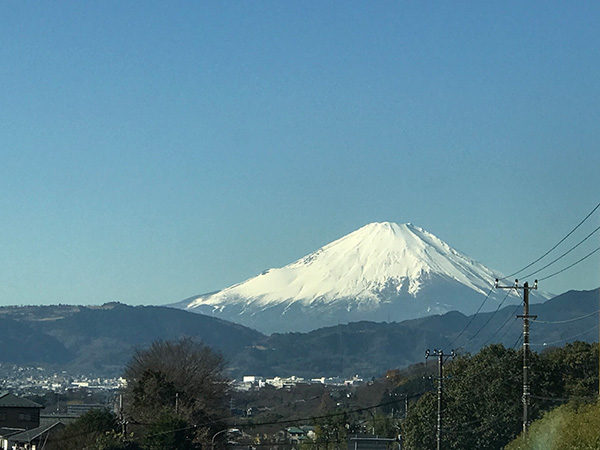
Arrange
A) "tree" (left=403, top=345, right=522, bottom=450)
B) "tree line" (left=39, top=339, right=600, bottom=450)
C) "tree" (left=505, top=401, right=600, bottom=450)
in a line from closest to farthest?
"tree" (left=505, top=401, right=600, bottom=450) < "tree line" (left=39, top=339, right=600, bottom=450) < "tree" (left=403, top=345, right=522, bottom=450)

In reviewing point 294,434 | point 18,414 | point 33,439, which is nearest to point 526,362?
point 33,439

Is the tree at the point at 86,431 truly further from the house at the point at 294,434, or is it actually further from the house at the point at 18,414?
the house at the point at 294,434

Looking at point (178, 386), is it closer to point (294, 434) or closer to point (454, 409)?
→ point (454, 409)

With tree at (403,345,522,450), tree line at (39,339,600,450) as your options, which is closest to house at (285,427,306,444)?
tree line at (39,339,600,450)

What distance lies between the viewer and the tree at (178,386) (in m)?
95.8

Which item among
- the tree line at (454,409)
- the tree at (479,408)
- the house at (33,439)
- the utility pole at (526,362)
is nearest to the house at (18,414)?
the tree line at (454,409)

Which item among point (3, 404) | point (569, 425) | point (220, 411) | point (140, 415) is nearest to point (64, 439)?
point (140, 415)

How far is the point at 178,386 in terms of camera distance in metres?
105

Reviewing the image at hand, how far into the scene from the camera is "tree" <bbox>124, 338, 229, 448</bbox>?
314 feet

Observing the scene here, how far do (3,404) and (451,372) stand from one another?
145ft

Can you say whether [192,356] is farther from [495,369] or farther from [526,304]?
[526,304]

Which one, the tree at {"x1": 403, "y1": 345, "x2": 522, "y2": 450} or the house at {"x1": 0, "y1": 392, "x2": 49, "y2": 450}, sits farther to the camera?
the house at {"x1": 0, "y1": 392, "x2": 49, "y2": 450}

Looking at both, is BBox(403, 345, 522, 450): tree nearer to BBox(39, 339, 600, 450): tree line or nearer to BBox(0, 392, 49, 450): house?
BBox(39, 339, 600, 450): tree line

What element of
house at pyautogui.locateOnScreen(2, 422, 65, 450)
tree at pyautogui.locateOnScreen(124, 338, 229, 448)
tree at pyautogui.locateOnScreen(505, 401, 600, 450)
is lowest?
house at pyautogui.locateOnScreen(2, 422, 65, 450)
